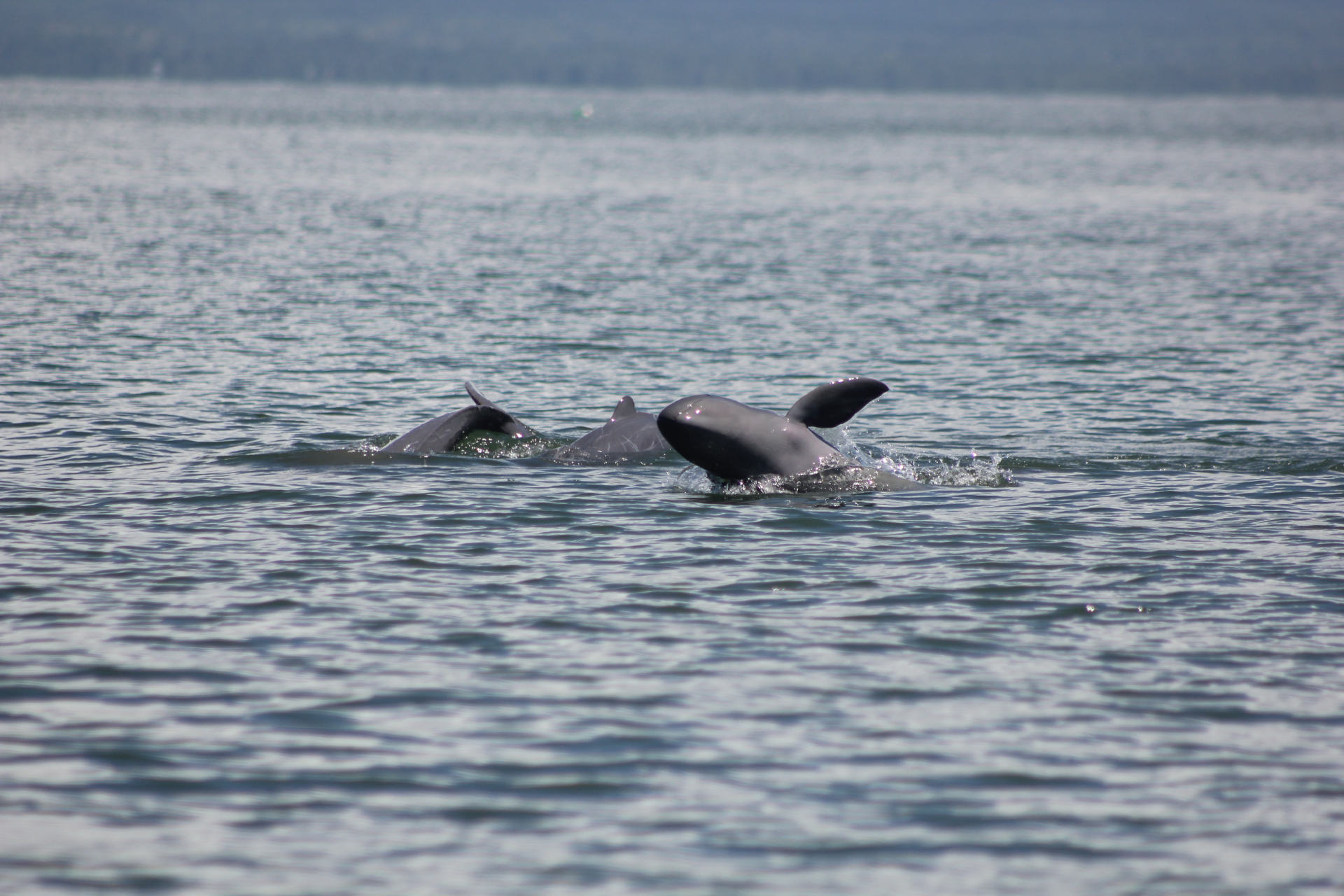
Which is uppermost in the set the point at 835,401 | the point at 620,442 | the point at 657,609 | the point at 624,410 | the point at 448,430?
the point at 835,401

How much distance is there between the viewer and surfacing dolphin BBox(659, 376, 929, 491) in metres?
16.8

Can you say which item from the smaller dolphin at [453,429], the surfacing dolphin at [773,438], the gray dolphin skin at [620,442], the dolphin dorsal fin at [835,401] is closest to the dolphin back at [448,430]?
the smaller dolphin at [453,429]

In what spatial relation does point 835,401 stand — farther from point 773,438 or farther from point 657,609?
point 657,609

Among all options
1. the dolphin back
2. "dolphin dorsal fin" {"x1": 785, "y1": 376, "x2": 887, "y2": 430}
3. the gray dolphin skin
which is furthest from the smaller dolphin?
"dolphin dorsal fin" {"x1": 785, "y1": 376, "x2": 887, "y2": 430}

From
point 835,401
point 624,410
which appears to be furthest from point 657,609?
point 624,410

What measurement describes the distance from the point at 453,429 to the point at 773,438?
407cm

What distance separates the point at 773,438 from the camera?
57.8 feet

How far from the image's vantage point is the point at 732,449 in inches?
685

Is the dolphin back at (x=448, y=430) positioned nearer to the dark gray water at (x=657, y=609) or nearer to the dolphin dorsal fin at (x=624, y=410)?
the dark gray water at (x=657, y=609)

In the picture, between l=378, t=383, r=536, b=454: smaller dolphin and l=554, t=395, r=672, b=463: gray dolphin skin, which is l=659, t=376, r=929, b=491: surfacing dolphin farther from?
l=378, t=383, r=536, b=454: smaller dolphin

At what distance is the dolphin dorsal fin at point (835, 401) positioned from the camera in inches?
642

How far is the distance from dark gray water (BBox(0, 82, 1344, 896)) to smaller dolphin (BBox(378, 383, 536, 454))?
0.95 ft

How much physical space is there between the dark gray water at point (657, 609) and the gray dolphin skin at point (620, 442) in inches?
15.5

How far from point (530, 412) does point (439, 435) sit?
13.0 feet
